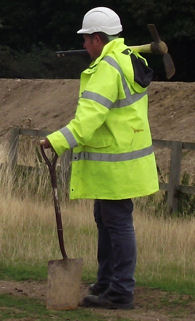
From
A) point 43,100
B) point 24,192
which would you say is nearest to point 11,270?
point 24,192

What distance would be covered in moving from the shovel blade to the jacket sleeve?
749 mm

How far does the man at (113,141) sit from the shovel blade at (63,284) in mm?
196

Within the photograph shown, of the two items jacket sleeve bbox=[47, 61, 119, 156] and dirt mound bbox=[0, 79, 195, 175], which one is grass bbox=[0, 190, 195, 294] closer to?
jacket sleeve bbox=[47, 61, 119, 156]

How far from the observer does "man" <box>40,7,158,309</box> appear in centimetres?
677

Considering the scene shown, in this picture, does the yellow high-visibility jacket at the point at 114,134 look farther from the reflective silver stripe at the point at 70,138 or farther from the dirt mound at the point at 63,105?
the dirt mound at the point at 63,105

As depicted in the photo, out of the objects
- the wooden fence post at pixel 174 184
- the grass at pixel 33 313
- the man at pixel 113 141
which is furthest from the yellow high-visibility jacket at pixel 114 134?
the wooden fence post at pixel 174 184

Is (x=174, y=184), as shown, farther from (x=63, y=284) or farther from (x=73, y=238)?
(x=63, y=284)

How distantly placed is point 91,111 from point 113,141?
0.27 metres

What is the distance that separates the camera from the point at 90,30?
6.99 m

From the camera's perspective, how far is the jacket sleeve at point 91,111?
22.1 feet

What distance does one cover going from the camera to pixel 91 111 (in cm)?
674

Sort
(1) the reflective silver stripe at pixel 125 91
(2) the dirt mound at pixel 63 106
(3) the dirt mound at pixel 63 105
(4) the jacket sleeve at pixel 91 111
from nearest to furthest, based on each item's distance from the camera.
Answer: (4) the jacket sleeve at pixel 91 111, (1) the reflective silver stripe at pixel 125 91, (2) the dirt mound at pixel 63 106, (3) the dirt mound at pixel 63 105

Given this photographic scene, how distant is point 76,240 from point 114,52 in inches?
126

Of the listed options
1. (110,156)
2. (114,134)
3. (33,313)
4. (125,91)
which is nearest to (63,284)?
(33,313)
